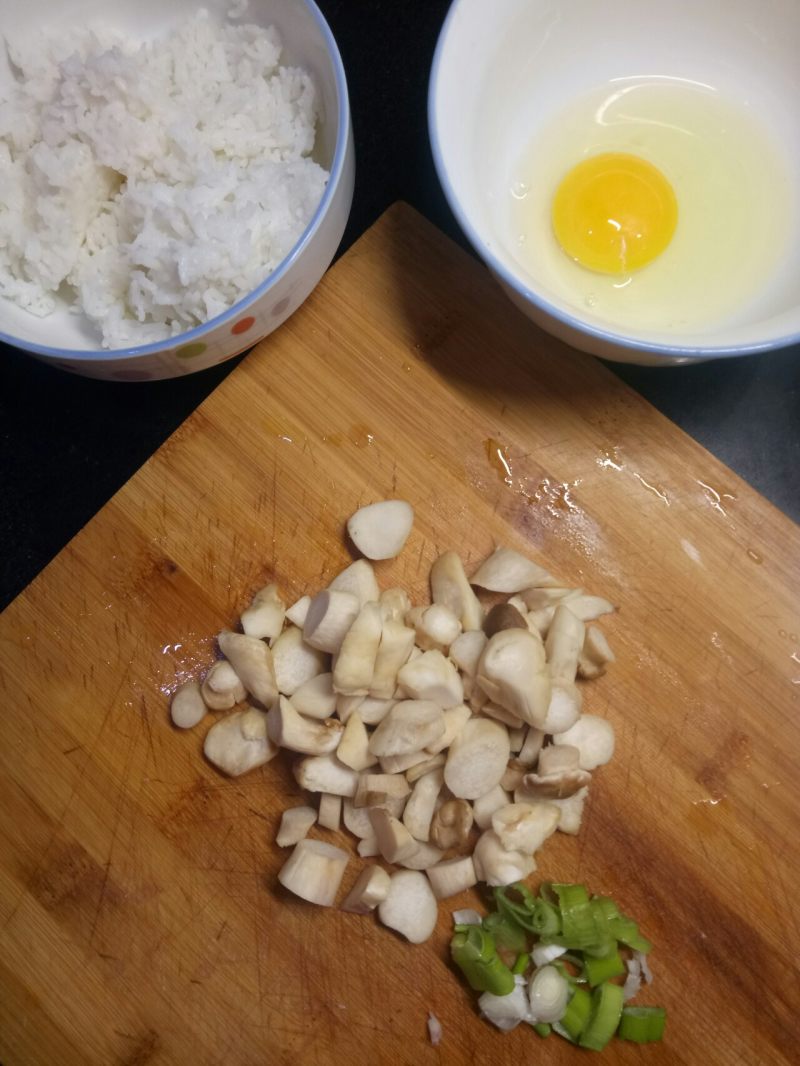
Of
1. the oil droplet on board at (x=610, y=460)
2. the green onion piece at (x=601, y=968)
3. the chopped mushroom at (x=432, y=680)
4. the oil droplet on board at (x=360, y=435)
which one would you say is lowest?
the green onion piece at (x=601, y=968)

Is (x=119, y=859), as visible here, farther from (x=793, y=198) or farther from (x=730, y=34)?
(x=730, y=34)

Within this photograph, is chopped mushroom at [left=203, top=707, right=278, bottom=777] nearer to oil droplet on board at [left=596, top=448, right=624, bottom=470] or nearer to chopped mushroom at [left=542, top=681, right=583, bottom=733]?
chopped mushroom at [left=542, top=681, right=583, bottom=733]

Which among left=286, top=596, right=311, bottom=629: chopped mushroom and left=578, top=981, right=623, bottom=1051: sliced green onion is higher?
left=286, top=596, right=311, bottom=629: chopped mushroom

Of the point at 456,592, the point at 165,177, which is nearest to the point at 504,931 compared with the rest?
the point at 456,592

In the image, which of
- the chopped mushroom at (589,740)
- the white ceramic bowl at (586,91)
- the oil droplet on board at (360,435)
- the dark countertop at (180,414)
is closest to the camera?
the white ceramic bowl at (586,91)

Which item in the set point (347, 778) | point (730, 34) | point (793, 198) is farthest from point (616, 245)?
point (347, 778)

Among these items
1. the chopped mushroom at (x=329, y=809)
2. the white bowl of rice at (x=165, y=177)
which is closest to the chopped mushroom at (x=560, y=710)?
the chopped mushroom at (x=329, y=809)

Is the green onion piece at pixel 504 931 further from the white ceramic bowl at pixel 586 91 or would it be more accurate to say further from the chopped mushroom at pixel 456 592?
the white ceramic bowl at pixel 586 91

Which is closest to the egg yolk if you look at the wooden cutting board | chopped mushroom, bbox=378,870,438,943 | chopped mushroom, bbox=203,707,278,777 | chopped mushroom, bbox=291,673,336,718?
the wooden cutting board
